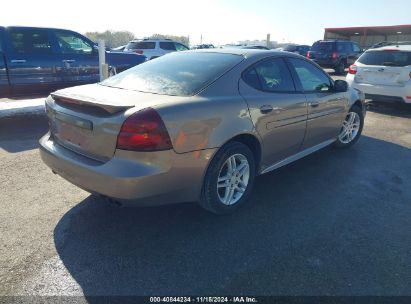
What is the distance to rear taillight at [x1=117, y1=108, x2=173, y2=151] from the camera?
8.59ft

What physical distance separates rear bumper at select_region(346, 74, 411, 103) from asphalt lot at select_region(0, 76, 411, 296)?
438 cm

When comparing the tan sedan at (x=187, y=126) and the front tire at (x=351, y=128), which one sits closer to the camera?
the tan sedan at (x=187, y=126)

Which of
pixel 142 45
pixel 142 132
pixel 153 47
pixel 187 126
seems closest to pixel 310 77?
pixel 187 126

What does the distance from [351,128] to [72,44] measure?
645cm

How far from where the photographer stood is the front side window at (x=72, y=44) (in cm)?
801

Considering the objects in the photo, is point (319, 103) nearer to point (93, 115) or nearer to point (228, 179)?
point (228, 179)

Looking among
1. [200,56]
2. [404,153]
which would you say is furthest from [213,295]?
[404,153]

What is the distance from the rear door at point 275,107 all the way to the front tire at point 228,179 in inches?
11.4

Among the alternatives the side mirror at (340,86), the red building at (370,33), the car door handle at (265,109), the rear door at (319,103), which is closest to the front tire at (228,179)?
the car door handle at (265,109)

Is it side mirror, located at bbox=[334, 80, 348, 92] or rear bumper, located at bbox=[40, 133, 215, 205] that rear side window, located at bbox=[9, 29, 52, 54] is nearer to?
rear bumper, located at bbox=[40, 133, 215, 205]

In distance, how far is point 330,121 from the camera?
185 inches

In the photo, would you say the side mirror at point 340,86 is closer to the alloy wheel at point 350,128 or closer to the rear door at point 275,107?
the alloy wheel at point 350,128

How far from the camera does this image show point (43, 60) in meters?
7.65

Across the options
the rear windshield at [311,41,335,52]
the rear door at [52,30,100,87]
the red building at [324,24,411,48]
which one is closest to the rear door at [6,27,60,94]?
the rear door at [52,30,100,87]
